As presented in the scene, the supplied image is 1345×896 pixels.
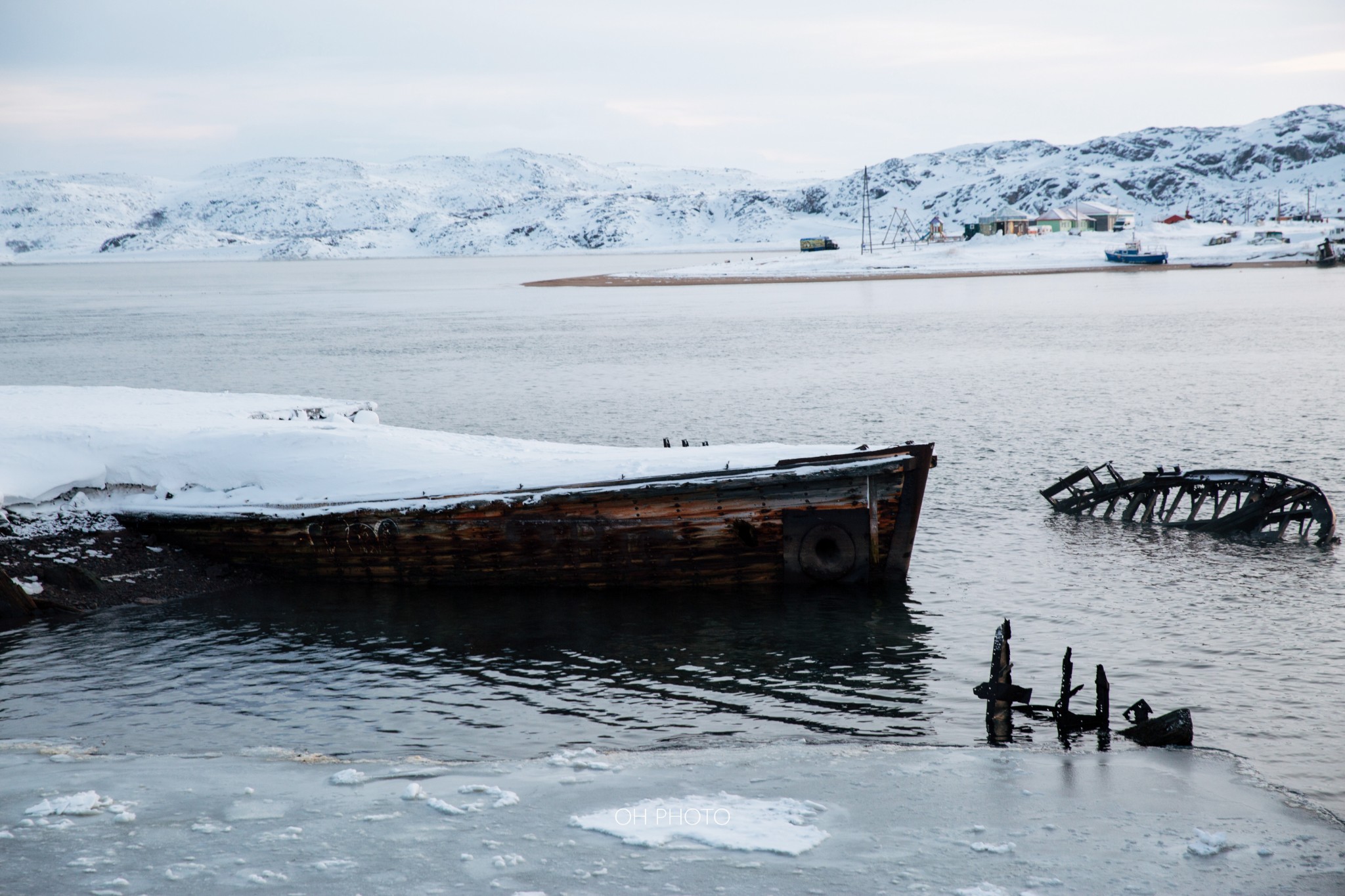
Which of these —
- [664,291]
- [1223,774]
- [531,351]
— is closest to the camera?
[1223,774]

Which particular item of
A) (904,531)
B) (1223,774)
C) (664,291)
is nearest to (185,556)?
(904,531)

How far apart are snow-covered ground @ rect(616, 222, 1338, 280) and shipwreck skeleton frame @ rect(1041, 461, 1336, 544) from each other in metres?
123

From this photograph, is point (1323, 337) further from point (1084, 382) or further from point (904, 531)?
point (904, 531)

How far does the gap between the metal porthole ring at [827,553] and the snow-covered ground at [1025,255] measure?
429 feet

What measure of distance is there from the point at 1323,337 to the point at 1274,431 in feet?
114

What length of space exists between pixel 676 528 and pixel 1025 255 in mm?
145485

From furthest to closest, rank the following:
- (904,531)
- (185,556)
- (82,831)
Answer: (185,556), (904,531), (82,831)

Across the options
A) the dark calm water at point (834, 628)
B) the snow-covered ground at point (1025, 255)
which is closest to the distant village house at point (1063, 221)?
the snow-covered ground at point (1025, 255)

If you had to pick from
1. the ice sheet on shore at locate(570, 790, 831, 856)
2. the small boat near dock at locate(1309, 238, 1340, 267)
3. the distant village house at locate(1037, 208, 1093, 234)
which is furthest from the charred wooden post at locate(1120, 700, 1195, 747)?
the distant village house at locate(1037, 208, 1093, 234)

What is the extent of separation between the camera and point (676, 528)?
18.9 m

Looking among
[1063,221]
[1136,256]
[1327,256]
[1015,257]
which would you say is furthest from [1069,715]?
[1063,221]

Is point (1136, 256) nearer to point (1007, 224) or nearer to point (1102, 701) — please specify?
point (1007, 224)

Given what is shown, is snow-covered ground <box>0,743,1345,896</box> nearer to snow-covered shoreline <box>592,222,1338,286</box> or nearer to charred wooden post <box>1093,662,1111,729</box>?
charred wooden post <box>1093,662,1111,729</box>

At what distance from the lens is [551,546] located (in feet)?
63.0
